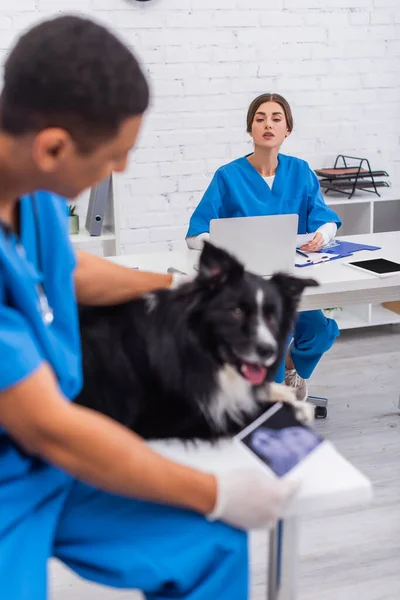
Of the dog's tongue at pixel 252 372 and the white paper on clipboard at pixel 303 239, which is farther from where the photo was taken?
the white paper on clipboard at pixel 303 239

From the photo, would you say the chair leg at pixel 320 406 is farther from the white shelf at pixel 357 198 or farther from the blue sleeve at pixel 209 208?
the white shelf at pixel 357 198

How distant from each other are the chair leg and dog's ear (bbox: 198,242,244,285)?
5.26 ft

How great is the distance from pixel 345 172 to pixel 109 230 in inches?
48.2

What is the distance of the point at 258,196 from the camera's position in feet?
8.23

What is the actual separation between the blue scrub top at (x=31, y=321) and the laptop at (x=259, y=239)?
869mm

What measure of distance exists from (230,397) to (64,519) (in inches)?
12.3

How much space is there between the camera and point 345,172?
3.31 metres

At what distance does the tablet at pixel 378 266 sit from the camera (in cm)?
202

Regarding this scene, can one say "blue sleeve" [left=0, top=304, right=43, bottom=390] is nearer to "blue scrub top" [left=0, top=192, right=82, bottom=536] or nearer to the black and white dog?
"blue scrub top" [left=0, top=192, right=82, bottom=536]

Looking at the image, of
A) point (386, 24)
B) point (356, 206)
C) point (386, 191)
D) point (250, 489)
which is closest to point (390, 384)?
point (356, 206)

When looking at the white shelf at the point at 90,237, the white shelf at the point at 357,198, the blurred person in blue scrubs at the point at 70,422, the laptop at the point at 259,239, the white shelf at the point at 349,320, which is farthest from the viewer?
the white shelf at the point at 349,320

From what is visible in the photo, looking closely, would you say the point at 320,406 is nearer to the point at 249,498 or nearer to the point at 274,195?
the point at 274,195

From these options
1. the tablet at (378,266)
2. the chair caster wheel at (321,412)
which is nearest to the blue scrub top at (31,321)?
the tablet at (378,266)

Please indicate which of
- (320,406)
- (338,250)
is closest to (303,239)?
(338,250)
